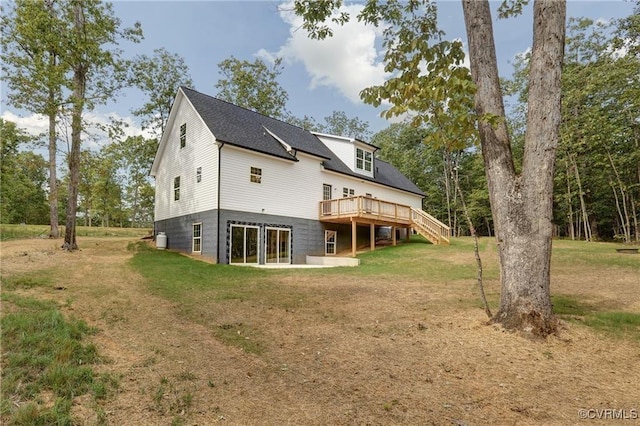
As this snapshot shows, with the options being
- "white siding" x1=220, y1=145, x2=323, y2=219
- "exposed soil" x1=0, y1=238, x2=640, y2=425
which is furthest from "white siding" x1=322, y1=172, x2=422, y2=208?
"exposed soil" x1=0, y1=238, x2=640, y2=425

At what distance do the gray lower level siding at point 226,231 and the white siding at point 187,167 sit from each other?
552mm

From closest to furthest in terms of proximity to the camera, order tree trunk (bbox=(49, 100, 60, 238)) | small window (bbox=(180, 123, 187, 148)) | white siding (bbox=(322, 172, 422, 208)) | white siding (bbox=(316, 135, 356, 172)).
→ small window (bbox=(180, 123, 187, 148)), tree trunk (bbox=(49, 100, 60, 238)), white siding (bbox=(322, 172, 422, 208)), white siding (bbox=(316, 135, 356, 172))

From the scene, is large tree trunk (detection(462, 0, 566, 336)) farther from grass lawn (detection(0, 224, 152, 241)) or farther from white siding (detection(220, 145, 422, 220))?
grass lawn (detection(0, 224, 152, 241))

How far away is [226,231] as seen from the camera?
50.2 feet

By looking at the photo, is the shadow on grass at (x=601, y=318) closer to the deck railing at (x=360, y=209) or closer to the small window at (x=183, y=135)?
the deck railing at (x=360, y=209)

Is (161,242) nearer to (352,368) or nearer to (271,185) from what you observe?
(271,185)

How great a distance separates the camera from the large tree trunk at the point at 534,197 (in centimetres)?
516

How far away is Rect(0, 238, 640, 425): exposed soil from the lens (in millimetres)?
3266

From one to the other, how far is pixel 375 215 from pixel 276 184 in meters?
6.12

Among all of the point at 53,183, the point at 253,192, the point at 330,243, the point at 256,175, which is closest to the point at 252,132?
the point at 256,175

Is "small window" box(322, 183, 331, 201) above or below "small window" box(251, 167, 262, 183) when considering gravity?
below

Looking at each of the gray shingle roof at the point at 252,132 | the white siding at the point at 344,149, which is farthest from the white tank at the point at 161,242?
the white siding at the point at 344,149

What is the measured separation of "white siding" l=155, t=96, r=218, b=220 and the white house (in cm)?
5

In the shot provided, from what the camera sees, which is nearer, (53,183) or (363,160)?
(53,183)
